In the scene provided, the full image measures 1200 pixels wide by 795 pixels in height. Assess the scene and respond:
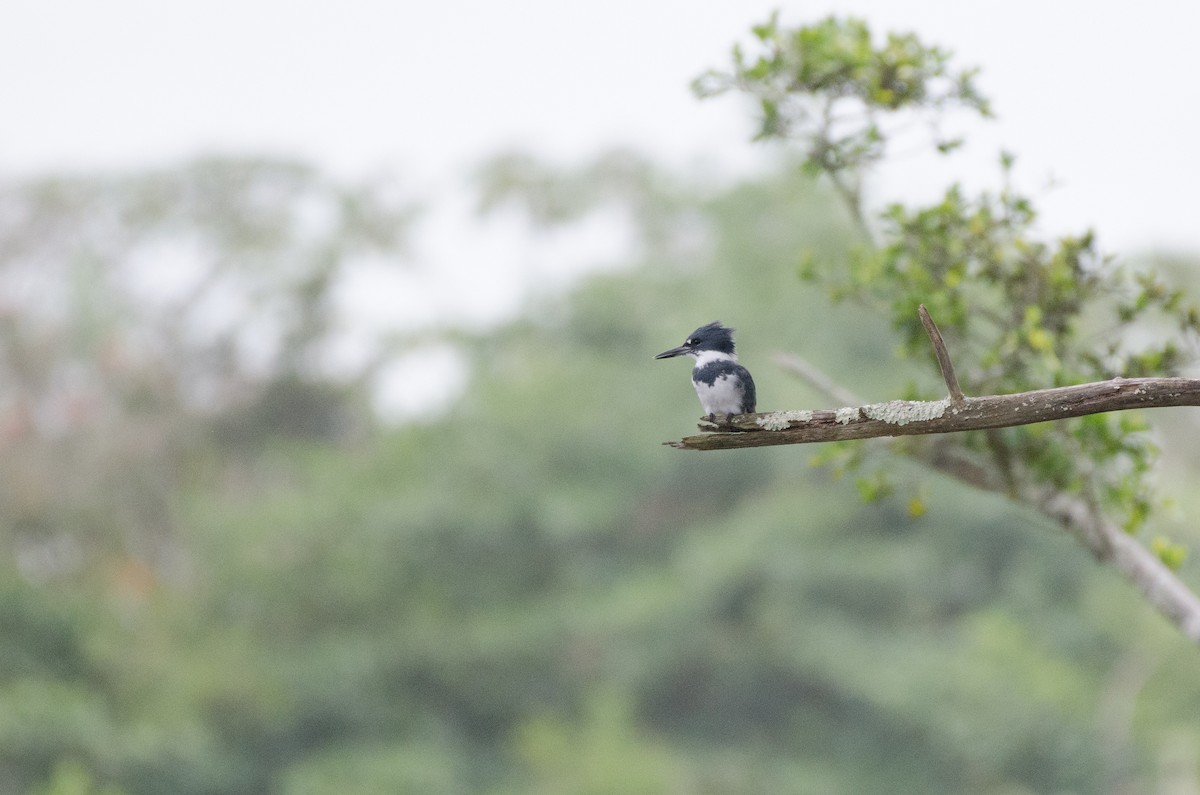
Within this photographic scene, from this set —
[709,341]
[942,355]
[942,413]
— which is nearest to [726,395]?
[709,341]

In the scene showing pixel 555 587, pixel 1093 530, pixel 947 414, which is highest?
pixel 555 587

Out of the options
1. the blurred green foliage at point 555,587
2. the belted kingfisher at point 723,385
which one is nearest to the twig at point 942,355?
the belted kingfisher at point 723,385

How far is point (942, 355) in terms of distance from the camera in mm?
2691

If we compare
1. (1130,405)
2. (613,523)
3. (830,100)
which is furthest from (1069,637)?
(1130,405)

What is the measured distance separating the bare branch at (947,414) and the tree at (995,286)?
126 centimetres

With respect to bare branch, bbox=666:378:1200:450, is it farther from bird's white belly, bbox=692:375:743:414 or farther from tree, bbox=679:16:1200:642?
tree, bbox=679:16:1200:642

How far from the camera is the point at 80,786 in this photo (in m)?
11.3

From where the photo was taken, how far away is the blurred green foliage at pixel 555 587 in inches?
599

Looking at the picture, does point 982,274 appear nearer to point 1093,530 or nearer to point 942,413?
point 1093,530

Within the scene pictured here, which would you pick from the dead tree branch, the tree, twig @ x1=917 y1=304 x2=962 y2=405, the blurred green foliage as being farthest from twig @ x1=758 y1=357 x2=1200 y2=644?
the blurred green foliage

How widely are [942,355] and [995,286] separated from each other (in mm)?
2051

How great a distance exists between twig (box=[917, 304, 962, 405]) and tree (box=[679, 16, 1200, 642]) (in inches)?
52.4

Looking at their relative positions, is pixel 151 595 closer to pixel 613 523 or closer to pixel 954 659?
pixel 613 523

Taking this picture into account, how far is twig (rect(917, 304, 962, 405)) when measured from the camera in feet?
8.66
